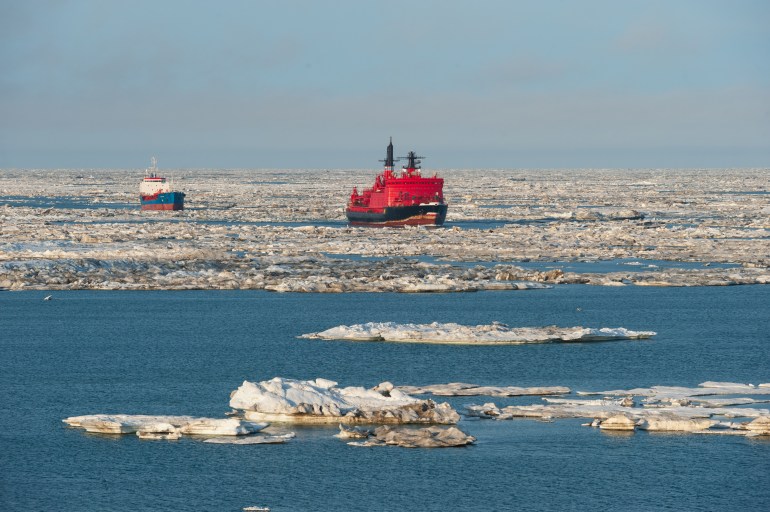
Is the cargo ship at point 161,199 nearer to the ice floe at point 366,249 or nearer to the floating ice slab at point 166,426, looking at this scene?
the ice floe at point 366,249

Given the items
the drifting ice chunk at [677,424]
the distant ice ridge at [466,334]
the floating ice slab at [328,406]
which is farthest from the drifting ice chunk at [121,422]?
the distant ice ridge at [466,334]

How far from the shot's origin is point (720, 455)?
2331cm

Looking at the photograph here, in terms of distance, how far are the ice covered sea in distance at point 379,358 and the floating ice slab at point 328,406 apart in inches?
18.1

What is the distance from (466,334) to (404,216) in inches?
1994

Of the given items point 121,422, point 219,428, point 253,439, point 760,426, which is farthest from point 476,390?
point 121,422

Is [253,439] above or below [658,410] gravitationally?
below

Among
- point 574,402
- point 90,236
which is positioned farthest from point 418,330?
point 90,236

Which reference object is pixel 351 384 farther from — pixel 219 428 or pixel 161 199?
pixel 161 199

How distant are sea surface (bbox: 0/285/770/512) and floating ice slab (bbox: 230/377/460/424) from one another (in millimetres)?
518

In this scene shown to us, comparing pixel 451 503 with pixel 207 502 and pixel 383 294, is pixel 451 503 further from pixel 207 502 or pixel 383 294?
A: pixel 383 294

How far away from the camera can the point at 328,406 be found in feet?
85.3

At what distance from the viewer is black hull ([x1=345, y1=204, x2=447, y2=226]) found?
8319cm

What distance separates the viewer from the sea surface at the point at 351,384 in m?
21.5

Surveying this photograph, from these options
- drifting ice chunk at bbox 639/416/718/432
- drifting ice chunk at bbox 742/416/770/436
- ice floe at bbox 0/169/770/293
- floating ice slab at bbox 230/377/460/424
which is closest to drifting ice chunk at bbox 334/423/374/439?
floating ice slab at bbox 230/377/460/424
